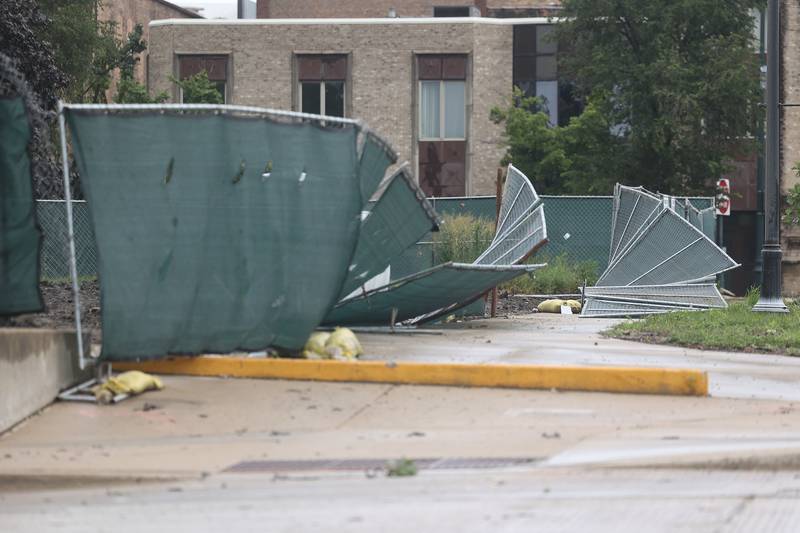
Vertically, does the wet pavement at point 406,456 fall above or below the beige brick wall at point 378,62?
below

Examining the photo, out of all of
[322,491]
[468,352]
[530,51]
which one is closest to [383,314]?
[468,352]

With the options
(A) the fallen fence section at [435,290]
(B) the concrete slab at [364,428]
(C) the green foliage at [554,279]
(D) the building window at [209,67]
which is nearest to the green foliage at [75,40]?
(D) the building window at [209,67]

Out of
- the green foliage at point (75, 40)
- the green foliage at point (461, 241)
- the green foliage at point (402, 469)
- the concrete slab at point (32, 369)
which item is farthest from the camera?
the green foliage at point (75, 40)

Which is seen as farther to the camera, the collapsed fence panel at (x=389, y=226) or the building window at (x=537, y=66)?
the building window at (x=537, y=66)

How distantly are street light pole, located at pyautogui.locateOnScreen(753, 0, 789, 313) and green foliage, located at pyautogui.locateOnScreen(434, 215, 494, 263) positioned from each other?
5.76 metres

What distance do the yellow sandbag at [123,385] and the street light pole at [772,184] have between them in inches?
415

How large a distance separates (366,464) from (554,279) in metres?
17.8

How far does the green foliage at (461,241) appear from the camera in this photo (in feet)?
74.0

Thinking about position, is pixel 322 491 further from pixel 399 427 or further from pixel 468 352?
pixel 468 352

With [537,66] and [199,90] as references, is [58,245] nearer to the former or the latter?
[199,90]

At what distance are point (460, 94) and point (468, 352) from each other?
128 ft

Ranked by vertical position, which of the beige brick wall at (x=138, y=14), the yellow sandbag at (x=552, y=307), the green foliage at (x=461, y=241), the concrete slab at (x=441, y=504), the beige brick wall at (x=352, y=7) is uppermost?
the beige brick wall at (x=352, y=7)

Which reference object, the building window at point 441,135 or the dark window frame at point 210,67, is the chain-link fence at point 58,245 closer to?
the dark window frame at point 210,67

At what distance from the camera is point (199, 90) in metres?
46.8
